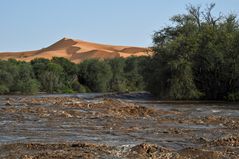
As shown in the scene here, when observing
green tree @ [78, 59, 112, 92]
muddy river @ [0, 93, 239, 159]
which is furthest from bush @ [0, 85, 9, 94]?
muddy river @ [0, 93, 239, 159]

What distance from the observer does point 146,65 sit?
189 feet

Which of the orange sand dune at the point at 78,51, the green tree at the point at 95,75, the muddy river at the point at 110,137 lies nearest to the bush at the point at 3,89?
the green tree at the point at 95,75

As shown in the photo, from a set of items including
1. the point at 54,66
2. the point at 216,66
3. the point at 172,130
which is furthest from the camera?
the point at 54,66

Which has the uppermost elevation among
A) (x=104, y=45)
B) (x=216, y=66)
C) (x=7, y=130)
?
(x=104, y=45)

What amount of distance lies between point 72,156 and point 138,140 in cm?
394

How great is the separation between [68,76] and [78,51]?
213 ft

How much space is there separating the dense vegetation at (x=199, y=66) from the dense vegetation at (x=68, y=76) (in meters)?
36.4

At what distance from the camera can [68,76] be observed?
105312mm

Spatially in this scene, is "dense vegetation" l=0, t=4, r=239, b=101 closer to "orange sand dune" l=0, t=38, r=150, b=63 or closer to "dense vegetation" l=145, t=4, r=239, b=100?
"dense vegetation" l=145, t=4, r=239, b=100

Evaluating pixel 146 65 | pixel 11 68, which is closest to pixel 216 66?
pixel 146 65

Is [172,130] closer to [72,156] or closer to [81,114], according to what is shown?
[72,156]

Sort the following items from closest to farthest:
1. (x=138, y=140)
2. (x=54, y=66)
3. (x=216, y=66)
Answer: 1. (x=138, y=140)
2. (x=216, y=66)
3. (x=54, y=66)

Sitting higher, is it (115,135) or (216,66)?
(216,66)

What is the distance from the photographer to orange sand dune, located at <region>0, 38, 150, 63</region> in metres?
159
